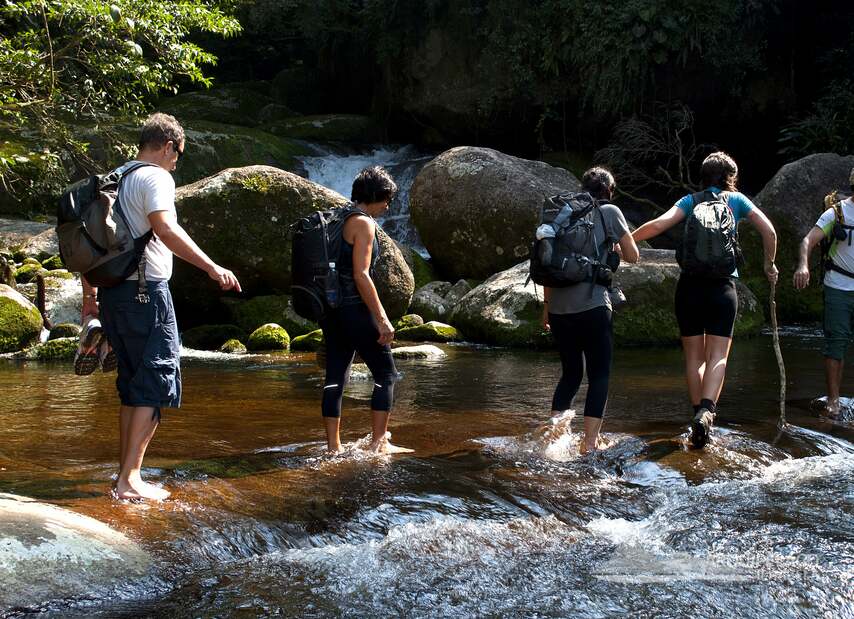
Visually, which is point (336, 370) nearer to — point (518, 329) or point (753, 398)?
point (753, 398)

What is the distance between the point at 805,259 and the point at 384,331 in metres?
3.50

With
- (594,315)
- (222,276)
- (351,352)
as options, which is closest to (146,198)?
(222,276)

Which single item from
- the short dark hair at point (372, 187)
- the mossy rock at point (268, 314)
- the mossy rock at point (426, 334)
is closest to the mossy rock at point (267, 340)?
the mossy rock at point (268, 314)

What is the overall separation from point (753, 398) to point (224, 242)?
25.3 feet

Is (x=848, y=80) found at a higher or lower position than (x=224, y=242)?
higher

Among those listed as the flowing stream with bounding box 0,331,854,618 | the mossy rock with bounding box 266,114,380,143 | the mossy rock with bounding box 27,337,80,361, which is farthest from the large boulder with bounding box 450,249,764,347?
the mossy rock with bounding box 266,114,380,143

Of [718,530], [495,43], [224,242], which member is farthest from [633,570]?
[495,43]

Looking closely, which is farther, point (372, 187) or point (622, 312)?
point (622, 312)

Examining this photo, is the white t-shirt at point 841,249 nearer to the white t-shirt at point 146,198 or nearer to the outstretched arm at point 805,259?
the outstretched arm at point 805,259

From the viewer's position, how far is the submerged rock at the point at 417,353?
11.2m

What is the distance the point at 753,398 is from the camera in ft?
26.4

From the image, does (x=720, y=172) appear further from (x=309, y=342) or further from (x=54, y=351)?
(x=54, y=351)

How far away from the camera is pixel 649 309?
1249 centimetres

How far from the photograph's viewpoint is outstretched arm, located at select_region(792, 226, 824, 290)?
22.5 ft
